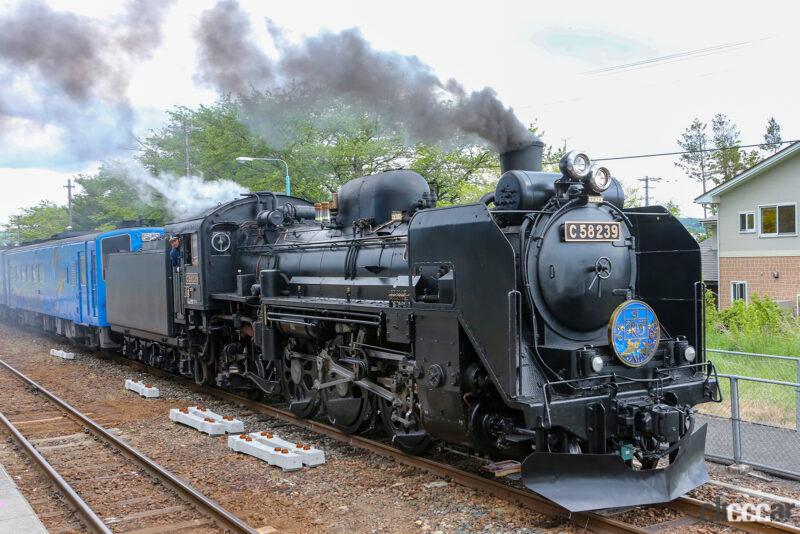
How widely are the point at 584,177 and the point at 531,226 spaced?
2.56 feet

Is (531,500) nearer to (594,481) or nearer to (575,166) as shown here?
(594,481)

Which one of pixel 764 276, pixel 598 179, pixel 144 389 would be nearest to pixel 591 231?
pixel 598 179

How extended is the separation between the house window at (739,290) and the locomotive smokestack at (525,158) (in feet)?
61.0

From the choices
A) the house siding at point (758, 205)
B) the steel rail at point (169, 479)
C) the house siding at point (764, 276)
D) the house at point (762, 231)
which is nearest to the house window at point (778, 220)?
the house at point (762, 231)

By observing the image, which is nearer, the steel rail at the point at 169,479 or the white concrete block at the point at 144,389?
the steel rail at the point at 169,479

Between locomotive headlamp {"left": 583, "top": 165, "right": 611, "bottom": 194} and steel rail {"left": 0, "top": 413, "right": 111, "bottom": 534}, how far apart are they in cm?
530

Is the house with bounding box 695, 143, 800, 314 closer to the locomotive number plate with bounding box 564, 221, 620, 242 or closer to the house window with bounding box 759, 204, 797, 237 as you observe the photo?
the house window with bounding box 759, 204, 797, 237

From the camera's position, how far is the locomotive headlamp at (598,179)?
260 inches

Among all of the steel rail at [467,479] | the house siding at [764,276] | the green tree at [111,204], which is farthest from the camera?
the green tree at [111,204]

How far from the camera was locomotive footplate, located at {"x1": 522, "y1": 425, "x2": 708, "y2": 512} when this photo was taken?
552cm

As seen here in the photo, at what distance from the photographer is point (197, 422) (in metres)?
9.64

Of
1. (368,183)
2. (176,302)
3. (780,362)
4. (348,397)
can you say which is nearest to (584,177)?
(368,183)

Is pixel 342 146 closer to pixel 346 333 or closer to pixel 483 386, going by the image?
pixel 346 333

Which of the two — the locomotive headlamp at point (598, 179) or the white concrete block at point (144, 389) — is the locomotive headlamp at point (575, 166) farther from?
the white concrete block at point (144, 389)
